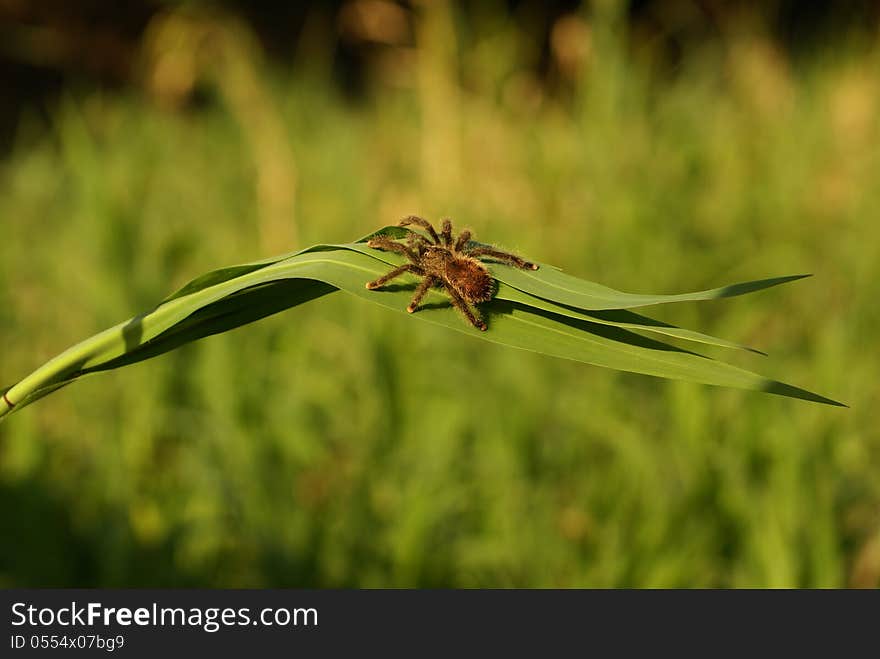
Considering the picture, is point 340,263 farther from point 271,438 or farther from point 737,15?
point 737,15

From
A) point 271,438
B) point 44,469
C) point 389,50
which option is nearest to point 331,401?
point 271,438

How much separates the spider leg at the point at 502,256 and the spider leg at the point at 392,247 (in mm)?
101

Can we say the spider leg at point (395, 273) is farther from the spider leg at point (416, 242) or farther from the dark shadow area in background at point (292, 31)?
the dark shadow area in background at point (292, 31)

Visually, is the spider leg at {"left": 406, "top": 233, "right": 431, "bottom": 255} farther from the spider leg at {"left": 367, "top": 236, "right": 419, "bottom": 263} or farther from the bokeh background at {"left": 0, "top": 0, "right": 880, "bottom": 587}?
the bokeh background at {"left": 0, "top": 0, "right": 880, "bottom": 587}

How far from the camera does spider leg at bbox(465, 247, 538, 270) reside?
1403 millimetres

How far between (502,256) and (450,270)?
0.15 metres

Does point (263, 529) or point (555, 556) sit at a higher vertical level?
point (263, 529)

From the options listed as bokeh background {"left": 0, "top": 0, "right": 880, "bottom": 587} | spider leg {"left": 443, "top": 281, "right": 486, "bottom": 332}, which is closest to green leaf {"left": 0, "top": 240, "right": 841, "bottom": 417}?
spider leg {"left": 443, "top": 281, "right": 486, "bottom": 332}

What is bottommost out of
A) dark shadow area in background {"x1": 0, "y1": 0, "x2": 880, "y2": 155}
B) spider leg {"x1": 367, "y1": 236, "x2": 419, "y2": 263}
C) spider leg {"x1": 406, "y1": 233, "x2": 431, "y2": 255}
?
spider leg {"x1": 367, "y1": 236, "x2": 419, "y2": 263}

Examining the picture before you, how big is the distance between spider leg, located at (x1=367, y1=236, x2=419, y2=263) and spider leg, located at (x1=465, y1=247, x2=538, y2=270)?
0.10 meters

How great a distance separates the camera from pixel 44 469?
3.13m

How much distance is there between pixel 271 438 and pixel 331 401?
355 mm

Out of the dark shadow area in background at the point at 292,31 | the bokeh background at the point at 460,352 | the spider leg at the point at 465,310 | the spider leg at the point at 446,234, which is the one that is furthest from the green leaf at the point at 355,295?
the dark shadow area in background at the point at 292,31

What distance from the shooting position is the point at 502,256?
147 cm
